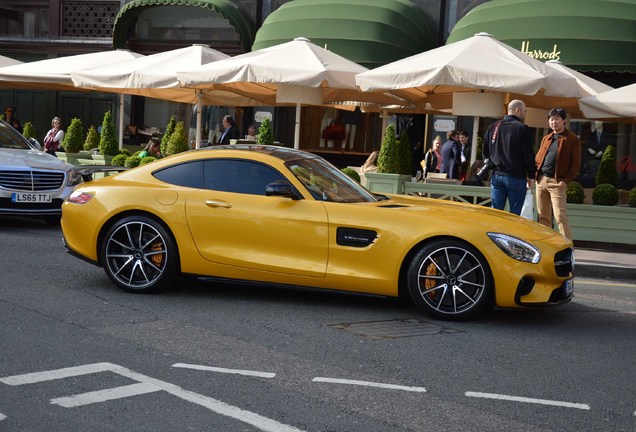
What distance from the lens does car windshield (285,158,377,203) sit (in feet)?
26.7

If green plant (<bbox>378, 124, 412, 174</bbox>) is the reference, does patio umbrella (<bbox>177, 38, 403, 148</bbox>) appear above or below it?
above

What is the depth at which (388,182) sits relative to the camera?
575 inches

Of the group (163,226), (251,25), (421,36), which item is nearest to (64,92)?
(251,25)

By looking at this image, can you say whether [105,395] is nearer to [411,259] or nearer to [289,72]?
[411,259]

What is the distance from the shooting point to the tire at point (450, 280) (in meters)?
7.49

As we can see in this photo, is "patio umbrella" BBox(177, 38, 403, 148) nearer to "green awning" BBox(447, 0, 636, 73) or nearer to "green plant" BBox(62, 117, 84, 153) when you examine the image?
"green plant" BBox(62, 117, 84, 153)

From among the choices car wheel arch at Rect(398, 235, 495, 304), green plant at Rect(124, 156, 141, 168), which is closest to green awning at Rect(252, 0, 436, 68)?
green plant at Rect(124, 156, 141, 168)

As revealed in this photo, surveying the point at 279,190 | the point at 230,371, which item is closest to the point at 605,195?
the point at 279,190

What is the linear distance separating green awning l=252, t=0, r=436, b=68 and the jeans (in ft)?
33.6

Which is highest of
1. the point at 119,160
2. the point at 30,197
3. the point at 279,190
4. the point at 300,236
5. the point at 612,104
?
the point at 612,104

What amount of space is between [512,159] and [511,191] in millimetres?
397

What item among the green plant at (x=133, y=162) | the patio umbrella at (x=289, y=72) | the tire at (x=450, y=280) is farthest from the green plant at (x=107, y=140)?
the tire at (x=450, y=280)

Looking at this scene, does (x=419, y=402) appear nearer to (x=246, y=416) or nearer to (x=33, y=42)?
(x=246, y=416)

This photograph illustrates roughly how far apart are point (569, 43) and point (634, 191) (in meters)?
6.46
